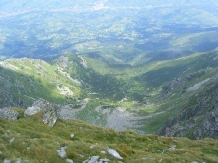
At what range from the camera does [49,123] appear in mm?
58562

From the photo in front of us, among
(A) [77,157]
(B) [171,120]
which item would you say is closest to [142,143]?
(A) [77,157]

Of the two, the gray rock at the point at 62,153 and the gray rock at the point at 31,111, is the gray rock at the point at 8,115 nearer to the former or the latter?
the gray rock at the point at 31,111

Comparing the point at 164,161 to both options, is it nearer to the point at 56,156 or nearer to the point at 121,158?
the point at 121,158

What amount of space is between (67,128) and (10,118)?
13.4 meters

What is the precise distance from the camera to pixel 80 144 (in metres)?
44.0

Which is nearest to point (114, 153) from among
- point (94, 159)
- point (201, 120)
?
point (94, 159)

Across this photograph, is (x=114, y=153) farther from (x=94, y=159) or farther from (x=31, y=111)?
(x=31, y=111)

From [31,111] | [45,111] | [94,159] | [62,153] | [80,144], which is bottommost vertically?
[45,111]

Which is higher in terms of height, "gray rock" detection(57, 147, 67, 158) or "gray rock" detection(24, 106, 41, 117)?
"gray rock" detection(57, 147, 67, 158)

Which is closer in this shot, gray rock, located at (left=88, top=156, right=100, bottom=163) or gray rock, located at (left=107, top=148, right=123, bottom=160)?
gray rock, located at (left=88, top=156, right=100, bottom=163)

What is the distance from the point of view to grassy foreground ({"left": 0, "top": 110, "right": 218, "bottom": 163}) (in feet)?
129

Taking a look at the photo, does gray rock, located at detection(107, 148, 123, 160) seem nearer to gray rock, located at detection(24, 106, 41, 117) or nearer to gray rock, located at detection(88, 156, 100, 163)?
gray rock, located at detection(88, 156, 100, 163)

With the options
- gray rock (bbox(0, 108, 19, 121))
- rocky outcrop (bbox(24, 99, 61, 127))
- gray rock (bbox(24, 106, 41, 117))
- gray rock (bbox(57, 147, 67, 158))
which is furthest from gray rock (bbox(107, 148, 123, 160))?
gray rock (bbox(0, 108, 19, 121))

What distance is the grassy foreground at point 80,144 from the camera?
39.3 meters
